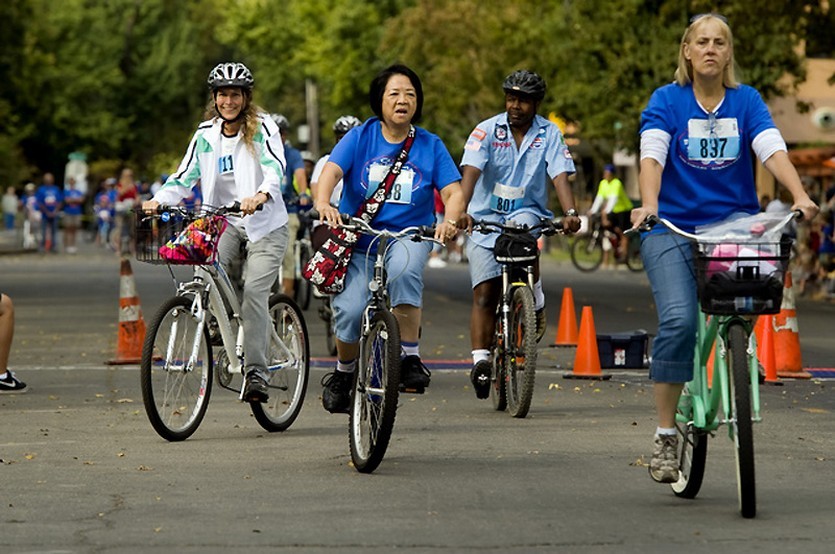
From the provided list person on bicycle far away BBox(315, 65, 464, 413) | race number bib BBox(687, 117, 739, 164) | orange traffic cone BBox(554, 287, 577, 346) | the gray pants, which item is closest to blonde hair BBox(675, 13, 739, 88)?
race number bib BBox(687, 117, 739, 164)

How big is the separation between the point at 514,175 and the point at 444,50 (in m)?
41.1

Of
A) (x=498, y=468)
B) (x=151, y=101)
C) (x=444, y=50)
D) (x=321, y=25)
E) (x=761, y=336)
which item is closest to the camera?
(x=498, y=468)

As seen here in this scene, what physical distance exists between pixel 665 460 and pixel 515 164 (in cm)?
416

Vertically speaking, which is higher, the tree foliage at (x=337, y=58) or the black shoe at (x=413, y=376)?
the tree foliage at (x=337, y=58)

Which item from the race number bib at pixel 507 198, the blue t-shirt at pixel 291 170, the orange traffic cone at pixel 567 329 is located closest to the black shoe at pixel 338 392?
the race number bib at pixel 507 198

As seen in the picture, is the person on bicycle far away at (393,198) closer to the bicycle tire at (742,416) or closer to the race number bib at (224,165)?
the race number bib at (224,165)

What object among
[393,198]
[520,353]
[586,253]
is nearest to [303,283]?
[520,353]

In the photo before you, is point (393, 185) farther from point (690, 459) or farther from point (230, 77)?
point (690, 459)

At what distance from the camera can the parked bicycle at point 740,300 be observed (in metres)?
7.30

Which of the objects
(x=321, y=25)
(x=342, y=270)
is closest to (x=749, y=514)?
(x=342, y=270)

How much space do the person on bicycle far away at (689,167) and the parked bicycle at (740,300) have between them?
0.18 m

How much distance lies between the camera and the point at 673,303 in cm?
775

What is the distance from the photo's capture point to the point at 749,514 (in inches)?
293

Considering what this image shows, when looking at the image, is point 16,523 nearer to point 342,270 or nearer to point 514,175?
point 342,270
